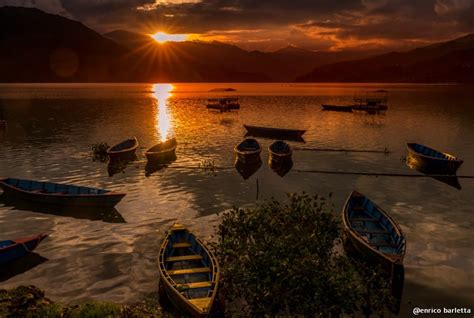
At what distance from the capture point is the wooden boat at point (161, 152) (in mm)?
46841

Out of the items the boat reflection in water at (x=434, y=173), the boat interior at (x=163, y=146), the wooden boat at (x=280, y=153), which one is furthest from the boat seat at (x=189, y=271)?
the boat interior at (x=163, y=146)

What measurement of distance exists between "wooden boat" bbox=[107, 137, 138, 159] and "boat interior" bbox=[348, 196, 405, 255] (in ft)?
102

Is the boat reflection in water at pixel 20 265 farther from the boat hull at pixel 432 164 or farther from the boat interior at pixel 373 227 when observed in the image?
the boat hull at pixel 432 164

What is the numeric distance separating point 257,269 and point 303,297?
6.84ft

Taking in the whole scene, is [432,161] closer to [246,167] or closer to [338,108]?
[246,167]

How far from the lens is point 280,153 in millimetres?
49000

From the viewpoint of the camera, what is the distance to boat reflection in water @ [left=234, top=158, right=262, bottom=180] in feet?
141

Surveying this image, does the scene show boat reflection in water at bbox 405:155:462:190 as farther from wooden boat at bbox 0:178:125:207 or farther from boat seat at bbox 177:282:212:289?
wooden boat at bbox 0:178:125:207

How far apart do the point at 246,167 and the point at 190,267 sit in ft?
90.5

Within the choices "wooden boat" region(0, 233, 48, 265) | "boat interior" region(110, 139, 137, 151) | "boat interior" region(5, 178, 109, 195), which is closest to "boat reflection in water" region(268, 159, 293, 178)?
"boat interior" region(110, 139, 137, 151)

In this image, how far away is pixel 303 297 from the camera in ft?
48.4

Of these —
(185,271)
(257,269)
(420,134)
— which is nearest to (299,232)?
(257,269)

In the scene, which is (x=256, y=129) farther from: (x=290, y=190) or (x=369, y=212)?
(x=369, y=212)

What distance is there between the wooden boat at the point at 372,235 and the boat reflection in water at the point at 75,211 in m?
16.8
